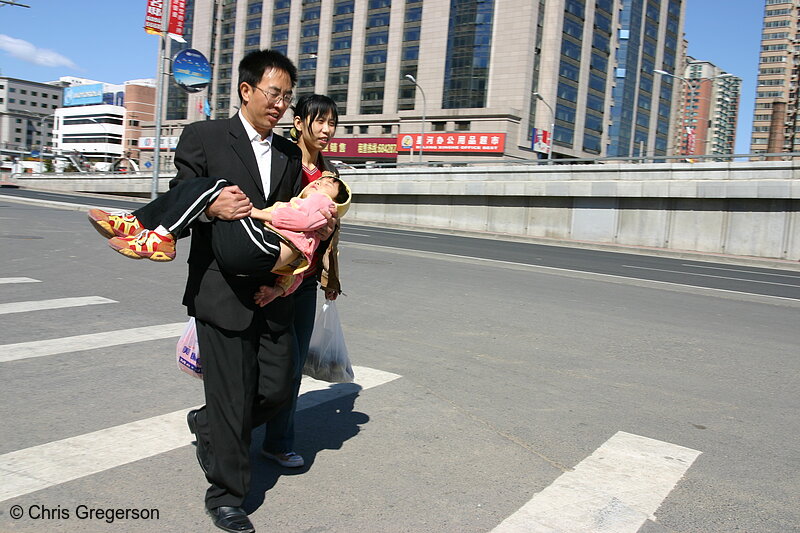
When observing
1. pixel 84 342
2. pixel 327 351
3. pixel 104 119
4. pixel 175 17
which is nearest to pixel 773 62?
pixel 104 119

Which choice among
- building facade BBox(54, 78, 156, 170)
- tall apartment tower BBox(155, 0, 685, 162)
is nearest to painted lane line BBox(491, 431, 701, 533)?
tall apartment tower BBox(155, 0, 685, 162)

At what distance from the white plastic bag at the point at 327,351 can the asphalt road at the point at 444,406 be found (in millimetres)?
407

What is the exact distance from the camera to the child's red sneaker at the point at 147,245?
2627 millimetres

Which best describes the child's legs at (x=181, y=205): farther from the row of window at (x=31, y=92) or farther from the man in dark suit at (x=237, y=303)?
the row of window at (x=31, y=92)

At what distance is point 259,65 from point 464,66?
7130cm

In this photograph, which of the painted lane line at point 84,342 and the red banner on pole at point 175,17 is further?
the red banner on pole at point 175,17

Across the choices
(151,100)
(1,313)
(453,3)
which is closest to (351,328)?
(1,313)

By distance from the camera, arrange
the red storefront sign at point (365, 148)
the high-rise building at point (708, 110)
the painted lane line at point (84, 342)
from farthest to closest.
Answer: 1. the high-rise building at point (708, 110)
2. the red storefront sign at point (365, 148)
3. the painted lane line at point (84, 342)

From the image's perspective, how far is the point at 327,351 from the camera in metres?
3.88

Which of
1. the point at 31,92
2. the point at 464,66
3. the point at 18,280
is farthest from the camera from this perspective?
the point at 31,92

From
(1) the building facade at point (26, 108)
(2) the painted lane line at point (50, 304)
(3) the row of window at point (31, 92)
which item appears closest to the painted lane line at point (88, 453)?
(2) the painted lane line at point (50, 304)

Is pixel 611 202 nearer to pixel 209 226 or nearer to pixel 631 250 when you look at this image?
pixel 631 250

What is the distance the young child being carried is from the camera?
2666 millimetres

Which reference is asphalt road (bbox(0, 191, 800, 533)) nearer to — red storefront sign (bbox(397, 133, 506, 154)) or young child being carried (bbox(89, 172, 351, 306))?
young child being carried (bbox(89, 172, 351, 306))
